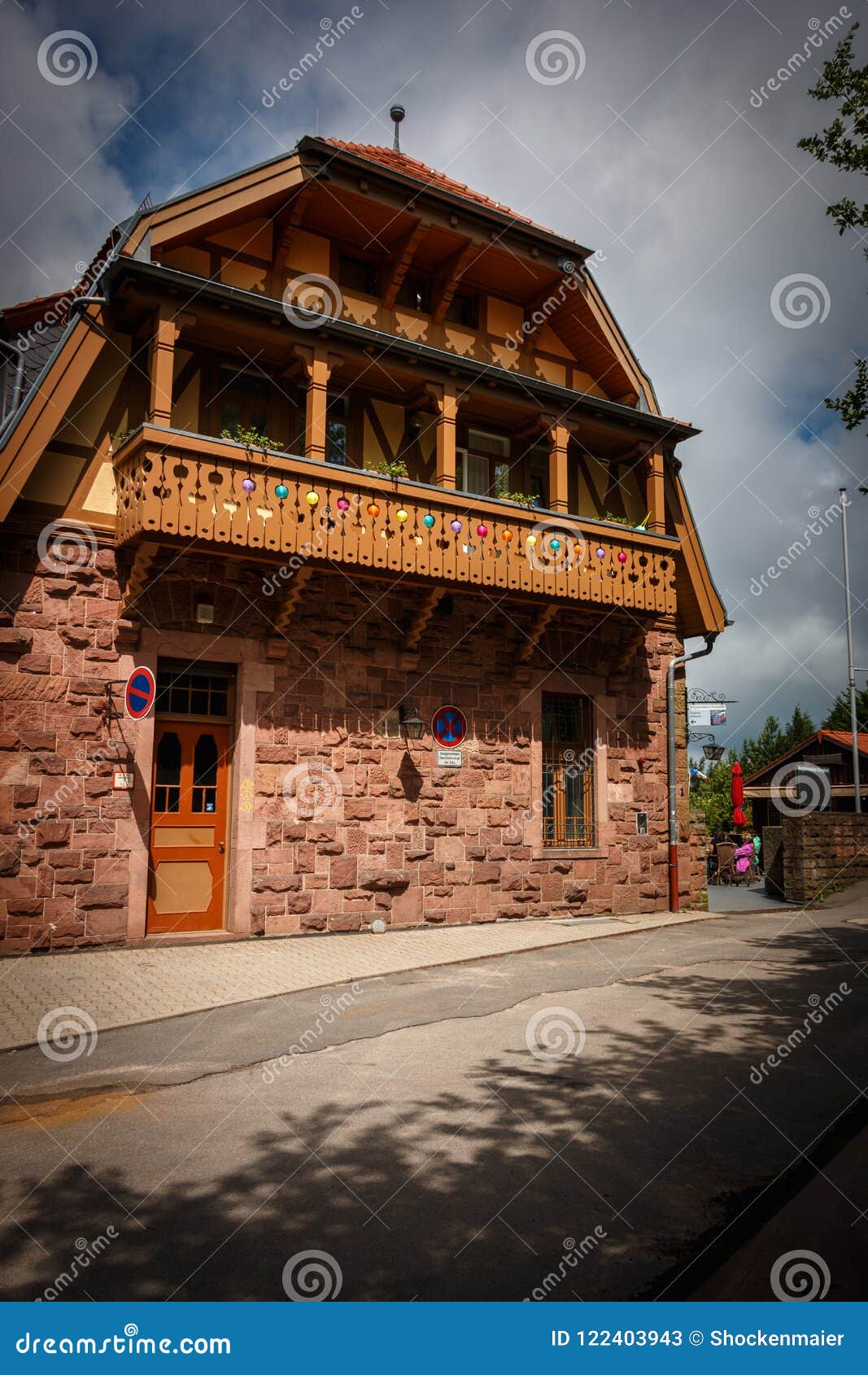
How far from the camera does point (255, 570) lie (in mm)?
12477

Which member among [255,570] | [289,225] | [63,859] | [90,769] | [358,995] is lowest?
[358,995]

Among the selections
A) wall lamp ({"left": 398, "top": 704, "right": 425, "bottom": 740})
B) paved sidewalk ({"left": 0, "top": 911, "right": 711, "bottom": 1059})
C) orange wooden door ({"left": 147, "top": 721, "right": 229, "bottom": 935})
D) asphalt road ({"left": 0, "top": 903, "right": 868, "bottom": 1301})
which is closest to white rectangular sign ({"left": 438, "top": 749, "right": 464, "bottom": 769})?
wall lamp ({"left": 398, "top": 704, "right": 425, "bottom": 740})

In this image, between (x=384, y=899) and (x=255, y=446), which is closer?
(x=255, y=446)

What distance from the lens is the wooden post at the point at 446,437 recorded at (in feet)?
44.8

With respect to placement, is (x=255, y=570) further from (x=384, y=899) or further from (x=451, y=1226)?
(x=451, y=1226)

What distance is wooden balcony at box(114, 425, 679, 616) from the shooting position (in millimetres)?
11125

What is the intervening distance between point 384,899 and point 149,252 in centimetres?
852

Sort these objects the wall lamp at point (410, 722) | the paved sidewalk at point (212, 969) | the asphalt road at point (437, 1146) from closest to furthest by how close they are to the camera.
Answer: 1. the asphalt road at point (437, 1146)
2. the paved sidewalk at point (212, 969)
3. the wall lamp at point (410, 722)

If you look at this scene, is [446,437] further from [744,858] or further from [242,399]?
[744,858]

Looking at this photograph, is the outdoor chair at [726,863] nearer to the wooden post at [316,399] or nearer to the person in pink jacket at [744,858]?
the person in pink jacket at [744,858]

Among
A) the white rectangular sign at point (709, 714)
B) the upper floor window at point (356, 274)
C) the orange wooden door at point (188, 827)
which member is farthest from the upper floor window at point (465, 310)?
the white rectangular sign at point (709, 714)

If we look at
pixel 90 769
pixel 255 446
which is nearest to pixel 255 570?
pixel 255 446

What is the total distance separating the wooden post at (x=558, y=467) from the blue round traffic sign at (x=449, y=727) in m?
3.42

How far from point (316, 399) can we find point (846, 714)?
4983cm
